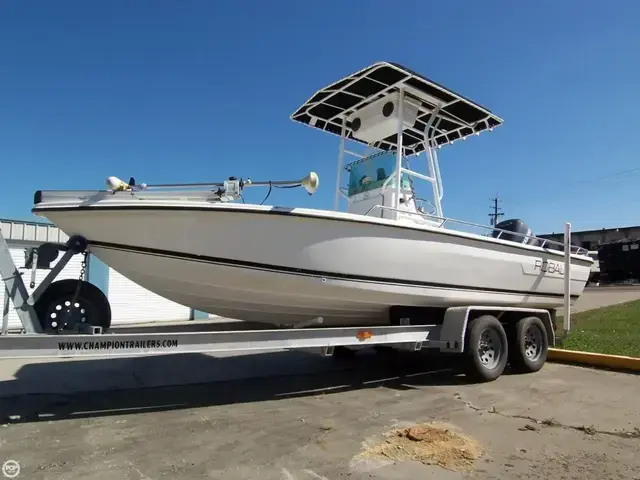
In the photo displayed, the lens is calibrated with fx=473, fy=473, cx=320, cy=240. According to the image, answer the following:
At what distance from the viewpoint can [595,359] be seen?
6770 mm

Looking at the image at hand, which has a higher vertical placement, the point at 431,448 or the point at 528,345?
the point at 528,345

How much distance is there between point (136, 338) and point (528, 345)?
16.9ft

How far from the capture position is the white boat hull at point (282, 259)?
430 cm

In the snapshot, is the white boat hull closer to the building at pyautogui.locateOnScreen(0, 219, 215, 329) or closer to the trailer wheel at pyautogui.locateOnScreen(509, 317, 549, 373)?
the trailer wheel at pyautogui.locateOnScreen(509, 317, 549, 373)

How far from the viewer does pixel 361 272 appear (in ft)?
16.0

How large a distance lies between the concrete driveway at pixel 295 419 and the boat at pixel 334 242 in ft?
3.11

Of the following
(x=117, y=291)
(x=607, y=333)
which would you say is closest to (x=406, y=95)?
(x=607, y=333)

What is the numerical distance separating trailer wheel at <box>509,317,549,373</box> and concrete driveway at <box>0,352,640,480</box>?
19cm

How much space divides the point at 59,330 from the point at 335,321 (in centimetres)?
283

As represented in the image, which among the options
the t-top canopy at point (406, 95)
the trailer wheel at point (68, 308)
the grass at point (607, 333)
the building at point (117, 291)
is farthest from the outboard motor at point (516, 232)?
the building at point (117, 291)

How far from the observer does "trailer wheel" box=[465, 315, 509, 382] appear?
5602 millimetres

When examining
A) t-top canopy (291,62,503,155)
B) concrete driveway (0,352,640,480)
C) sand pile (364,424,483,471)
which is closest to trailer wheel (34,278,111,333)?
concrete driveway (0,352,640,480)

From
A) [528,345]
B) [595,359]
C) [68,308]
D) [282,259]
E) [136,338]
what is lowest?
[595,359]

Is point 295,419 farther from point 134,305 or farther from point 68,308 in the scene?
point 134,305
